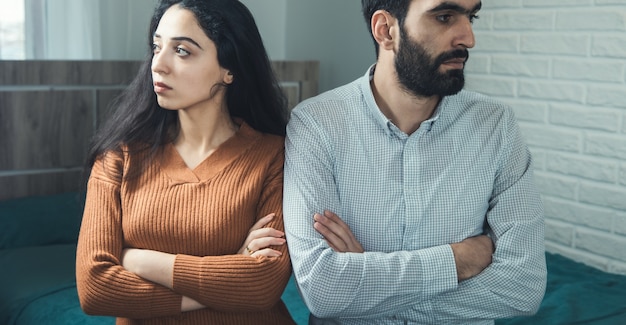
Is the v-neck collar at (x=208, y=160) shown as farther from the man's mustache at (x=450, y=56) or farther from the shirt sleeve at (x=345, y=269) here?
the man's mustache at (x=450, y=56)

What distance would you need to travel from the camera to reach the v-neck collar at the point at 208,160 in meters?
1.58

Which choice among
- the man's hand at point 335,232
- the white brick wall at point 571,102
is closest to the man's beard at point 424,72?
the man's hand at point 335,232

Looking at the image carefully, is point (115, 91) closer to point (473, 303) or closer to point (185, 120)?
point (185, 120)

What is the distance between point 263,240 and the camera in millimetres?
1493

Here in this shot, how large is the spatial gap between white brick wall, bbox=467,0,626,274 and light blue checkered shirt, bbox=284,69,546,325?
90 centimetres

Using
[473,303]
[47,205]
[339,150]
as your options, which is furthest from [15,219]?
[473,303]

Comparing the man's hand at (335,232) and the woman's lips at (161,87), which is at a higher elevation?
the woman's lips at (161,87)

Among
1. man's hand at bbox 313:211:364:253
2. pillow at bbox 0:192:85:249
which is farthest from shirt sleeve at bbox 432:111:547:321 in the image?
pillow at bbox 0:192:85:249

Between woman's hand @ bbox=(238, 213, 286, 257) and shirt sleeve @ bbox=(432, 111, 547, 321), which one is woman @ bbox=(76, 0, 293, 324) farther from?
shirt sleeve @ bbox=(432, 111, 547, 321)

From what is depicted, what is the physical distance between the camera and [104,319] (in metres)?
2.05

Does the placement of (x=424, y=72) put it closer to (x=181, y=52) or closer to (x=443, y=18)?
(x=443, y=18)

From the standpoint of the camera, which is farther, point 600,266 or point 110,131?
point 600,266

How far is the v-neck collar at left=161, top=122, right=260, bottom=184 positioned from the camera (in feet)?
5.17

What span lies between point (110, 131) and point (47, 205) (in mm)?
1090
